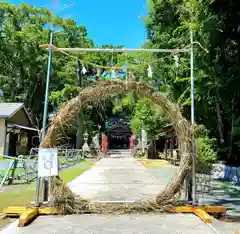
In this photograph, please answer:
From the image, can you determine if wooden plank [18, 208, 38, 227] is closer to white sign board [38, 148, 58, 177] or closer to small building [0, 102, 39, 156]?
white sign board [38, 148, 58, 177]

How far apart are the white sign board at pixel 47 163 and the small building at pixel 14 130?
14.4 meters

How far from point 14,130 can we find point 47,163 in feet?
65.0

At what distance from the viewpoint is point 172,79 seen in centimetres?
1653

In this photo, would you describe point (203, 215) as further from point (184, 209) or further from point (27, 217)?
point (27, 217)

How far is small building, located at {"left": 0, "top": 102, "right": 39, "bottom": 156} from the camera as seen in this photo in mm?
21297

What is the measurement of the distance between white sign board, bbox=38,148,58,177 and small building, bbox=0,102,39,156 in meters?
14.4

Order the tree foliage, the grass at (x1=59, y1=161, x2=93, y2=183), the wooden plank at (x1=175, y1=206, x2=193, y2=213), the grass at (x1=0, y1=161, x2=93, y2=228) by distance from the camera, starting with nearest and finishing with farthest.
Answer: the wooden plank at (x1=175, y1=206, x2=193, y2=213) < the grass at (x1=0, y1=161, x2=93, y2=228) < the tree foliage < the grass at (x1=59, y1=161, x2=93, y2=183)

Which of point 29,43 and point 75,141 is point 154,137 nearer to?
point 75,141

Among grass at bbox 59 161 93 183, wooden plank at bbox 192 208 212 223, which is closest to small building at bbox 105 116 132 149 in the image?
grass at bbox 59 161 93 183

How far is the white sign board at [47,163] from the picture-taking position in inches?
213

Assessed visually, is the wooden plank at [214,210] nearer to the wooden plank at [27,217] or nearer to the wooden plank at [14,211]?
the wooden plank at [27,217]

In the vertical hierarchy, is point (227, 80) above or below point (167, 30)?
below

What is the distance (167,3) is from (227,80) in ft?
28.1

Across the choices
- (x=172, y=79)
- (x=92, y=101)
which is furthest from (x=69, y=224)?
(x=172, y=79)
